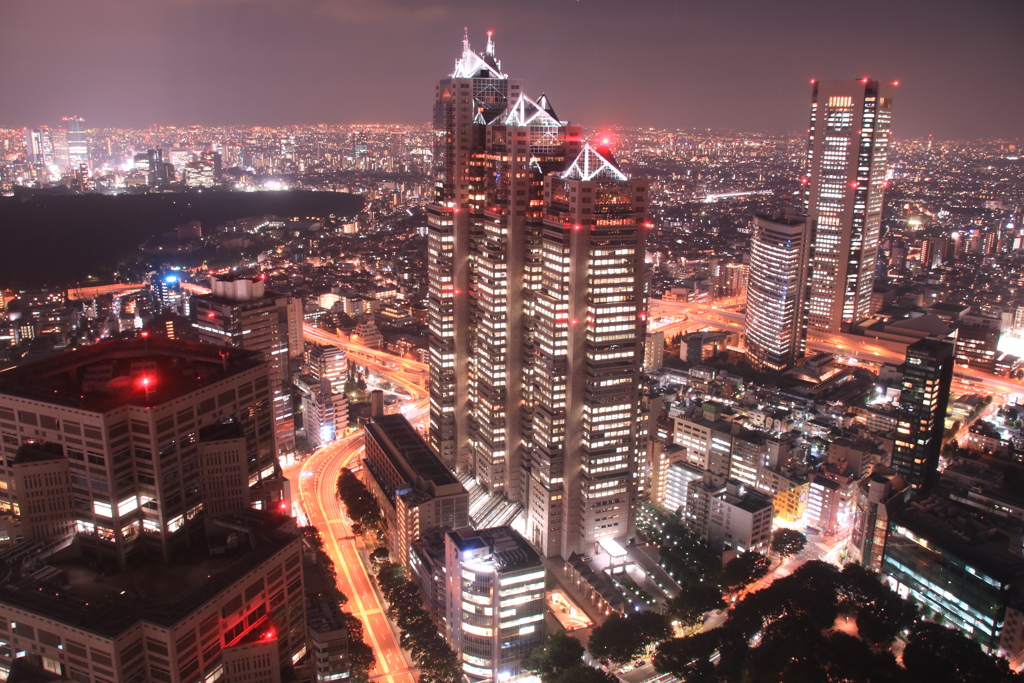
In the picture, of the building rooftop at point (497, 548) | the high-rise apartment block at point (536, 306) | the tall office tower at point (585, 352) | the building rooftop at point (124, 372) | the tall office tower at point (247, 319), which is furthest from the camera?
the tall office tower at point (247, 319)

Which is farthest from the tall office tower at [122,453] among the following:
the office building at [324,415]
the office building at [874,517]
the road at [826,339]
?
the road at [826,339]

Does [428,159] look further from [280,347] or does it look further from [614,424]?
[614,424]

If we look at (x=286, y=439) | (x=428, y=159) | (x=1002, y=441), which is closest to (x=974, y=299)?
(x=1002, y=441)

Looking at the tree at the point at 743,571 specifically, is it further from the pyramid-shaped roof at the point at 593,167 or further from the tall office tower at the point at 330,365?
the tall office tower at the point at 330,365

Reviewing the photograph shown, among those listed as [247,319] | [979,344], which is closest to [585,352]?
[247,319]

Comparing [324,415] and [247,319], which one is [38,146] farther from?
[247,319]

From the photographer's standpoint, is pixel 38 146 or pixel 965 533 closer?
pixel 965 533
